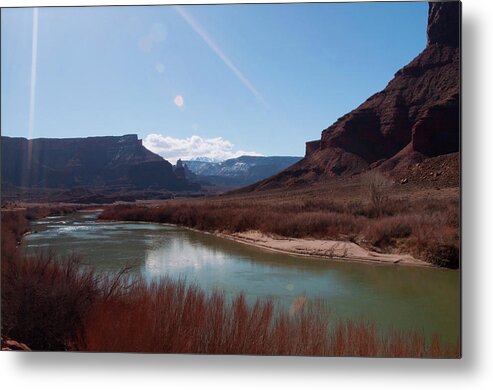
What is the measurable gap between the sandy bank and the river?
0.27 ft

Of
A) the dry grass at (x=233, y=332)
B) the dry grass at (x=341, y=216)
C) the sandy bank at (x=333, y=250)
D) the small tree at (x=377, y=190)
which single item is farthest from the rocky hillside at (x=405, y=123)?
the dry grass at (x=233, y=332)

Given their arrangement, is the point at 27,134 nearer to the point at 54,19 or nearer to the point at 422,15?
the point at 54,19

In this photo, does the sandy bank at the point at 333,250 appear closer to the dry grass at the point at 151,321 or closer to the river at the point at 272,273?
the river at the point at 272,273

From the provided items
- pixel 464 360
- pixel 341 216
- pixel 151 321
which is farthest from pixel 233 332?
pixel 464 360

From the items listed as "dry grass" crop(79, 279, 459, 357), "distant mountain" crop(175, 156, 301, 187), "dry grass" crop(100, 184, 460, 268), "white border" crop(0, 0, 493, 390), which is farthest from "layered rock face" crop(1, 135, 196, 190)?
"white border" crop(0, 0, 493, 390)

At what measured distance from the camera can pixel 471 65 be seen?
368 centimetres

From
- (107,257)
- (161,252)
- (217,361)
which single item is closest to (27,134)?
(107,257)

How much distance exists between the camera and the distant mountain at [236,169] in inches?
174

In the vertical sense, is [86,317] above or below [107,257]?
below

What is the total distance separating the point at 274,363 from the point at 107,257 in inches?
75.9

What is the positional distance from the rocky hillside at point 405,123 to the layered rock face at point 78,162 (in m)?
1.19

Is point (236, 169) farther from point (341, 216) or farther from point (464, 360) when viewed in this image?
point (464, 360)

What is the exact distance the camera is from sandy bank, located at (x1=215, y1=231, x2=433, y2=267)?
4.72m

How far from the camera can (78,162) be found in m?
4.33
